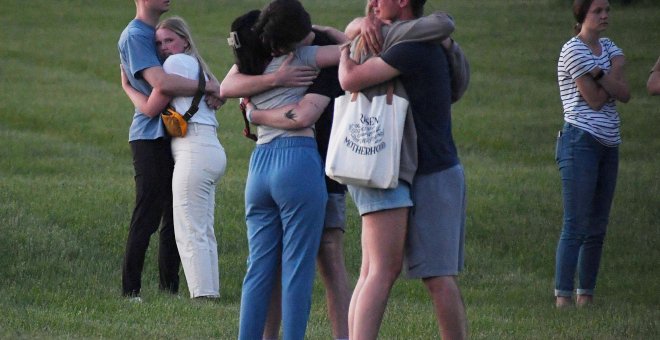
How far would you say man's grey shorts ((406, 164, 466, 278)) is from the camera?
6.02 meters

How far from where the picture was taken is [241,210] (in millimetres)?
12711

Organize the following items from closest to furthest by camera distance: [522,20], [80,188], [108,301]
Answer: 1. [108,301]
2. [80,188]
3. [522,20]

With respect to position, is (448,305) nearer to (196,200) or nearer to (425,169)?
(425,169)

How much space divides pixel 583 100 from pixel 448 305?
3.25 metres

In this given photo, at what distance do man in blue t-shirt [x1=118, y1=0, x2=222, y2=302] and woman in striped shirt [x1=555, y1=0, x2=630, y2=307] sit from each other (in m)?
2.42

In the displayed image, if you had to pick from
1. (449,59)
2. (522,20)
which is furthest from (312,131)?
(522,20)

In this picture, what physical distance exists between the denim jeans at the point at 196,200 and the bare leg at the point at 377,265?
105 inches

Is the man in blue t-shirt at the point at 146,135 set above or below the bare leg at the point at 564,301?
above

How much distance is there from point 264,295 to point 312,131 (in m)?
0.87

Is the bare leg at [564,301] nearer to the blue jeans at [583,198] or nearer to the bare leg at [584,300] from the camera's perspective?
the blue jeans at [583,198]

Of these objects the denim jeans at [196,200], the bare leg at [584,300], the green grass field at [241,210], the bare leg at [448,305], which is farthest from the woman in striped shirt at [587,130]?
the bare leg at [448,305]

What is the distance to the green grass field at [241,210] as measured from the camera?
8195 mm

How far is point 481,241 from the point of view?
1216 centimetres

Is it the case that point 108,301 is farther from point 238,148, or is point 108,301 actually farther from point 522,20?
point 522,20
